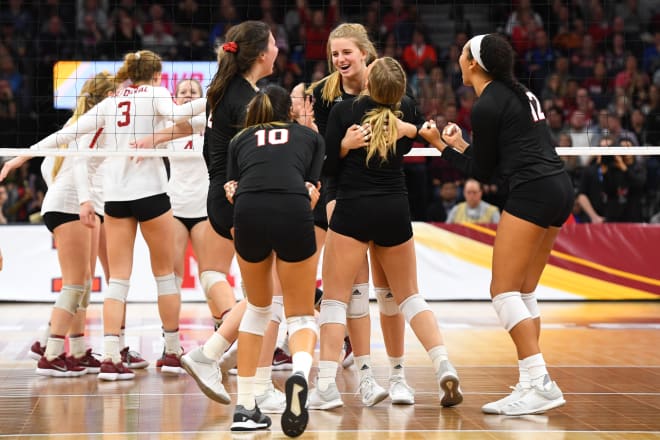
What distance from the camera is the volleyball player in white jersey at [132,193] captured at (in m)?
7.14

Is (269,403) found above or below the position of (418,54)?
below

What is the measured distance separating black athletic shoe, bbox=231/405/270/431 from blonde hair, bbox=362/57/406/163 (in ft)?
4.99

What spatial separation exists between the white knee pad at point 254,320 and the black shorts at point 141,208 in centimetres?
207

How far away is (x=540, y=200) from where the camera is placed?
567 centimetres

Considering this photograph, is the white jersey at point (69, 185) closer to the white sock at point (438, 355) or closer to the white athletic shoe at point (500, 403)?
the white sock at point (438, 355)

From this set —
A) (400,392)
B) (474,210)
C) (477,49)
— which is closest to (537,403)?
(400,392)

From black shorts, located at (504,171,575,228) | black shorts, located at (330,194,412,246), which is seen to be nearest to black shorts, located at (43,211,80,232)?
black shorts, located at (330,194,412,246)

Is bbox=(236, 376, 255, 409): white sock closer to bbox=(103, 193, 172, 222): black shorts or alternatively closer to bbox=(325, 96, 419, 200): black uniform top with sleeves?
bbox=(325, 96, 419, 200): black uniform top with sleeves

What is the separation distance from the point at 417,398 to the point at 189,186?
8.33 feet

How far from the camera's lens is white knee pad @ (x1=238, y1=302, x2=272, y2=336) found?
5.26m

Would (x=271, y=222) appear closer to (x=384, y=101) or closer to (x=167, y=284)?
(x=384, y=101)

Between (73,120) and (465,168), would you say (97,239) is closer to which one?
(73,120)

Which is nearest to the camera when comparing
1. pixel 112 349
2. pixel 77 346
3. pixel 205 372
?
pixel 205 372

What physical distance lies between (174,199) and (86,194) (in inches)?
28.6
